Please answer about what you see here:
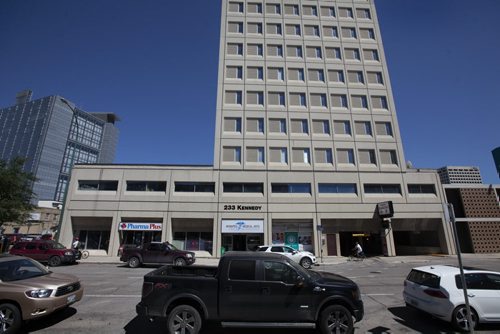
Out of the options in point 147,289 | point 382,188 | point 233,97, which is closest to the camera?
point 147,289

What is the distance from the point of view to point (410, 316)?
736cm

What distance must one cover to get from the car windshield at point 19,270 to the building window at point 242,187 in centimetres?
2119

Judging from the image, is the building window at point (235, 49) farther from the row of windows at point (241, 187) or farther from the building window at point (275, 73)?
the row of windows at point (241, 187)

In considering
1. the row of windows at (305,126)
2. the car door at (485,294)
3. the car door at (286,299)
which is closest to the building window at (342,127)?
the row of windows at (305,126)

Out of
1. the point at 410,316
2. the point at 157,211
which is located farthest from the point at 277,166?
the point at 410,316

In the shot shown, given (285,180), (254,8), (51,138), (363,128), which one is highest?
(51,138)

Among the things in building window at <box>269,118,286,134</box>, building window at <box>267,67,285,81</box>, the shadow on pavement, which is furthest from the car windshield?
building window at <box>267,67,285,81</box>

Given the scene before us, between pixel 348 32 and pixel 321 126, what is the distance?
52.7 feet

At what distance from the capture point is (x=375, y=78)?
113ft

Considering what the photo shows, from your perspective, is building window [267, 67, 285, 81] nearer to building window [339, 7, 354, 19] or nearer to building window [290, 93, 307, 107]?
building window [290, 93, 307, 107]

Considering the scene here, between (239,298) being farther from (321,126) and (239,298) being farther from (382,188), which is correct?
(321,126)

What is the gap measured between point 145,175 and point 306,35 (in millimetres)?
28601

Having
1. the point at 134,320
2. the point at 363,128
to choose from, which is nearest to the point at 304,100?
the point at 363,128

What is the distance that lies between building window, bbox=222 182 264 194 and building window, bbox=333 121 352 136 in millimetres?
11764
